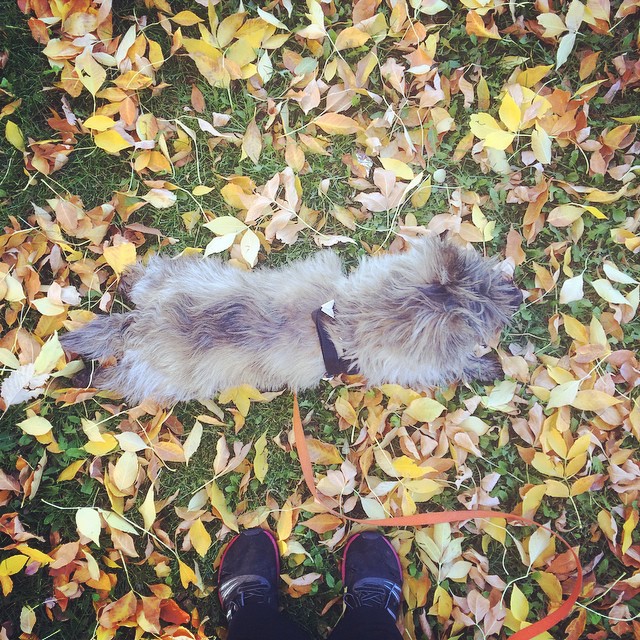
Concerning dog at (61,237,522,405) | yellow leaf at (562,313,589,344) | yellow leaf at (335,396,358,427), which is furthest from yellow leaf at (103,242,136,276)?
yellow leaf at (562,313,589,344)

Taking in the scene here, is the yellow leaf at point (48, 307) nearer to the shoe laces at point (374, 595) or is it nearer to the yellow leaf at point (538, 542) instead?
the shoe laces at point (374, 595)

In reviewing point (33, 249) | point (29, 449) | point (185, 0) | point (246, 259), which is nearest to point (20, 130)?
point (33, 249)

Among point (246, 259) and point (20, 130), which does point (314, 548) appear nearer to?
point (246, 259)

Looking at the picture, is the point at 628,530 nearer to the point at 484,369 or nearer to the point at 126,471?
the point at 484,369

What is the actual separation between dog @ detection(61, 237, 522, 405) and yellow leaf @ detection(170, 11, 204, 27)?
1554 mm

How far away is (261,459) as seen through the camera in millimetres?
2990

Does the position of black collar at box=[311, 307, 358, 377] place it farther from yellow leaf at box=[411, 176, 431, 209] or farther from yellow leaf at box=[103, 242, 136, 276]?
yellow leaf at box=[103, 242, 136, 276]

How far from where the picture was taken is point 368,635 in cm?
266

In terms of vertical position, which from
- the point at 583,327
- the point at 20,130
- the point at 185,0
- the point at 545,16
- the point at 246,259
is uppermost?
the point at 185,0

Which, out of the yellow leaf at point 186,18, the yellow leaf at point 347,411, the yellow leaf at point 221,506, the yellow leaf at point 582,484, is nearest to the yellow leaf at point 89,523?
the yellow leaf at point 221,506

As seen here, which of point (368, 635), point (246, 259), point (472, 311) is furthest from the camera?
point (246, 259)

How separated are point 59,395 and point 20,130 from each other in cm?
167

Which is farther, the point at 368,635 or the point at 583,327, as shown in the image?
the point at 583,327

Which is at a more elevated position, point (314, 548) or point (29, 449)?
point (29, 449)
